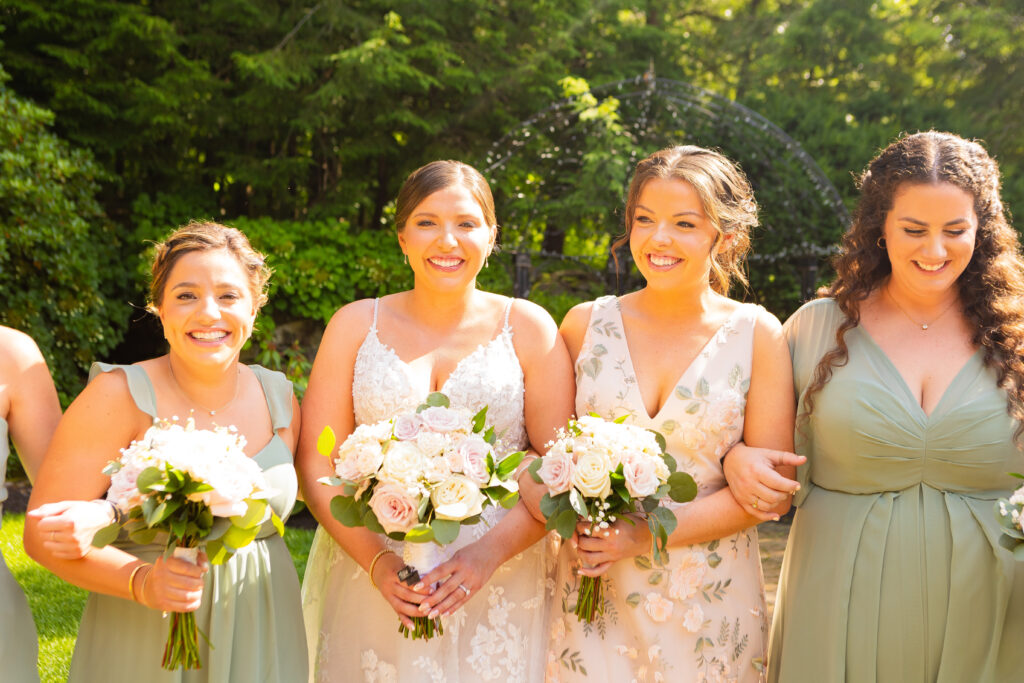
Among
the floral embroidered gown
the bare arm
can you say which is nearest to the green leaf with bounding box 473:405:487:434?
the floral embroidered gown

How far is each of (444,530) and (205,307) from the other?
1122 millimetres

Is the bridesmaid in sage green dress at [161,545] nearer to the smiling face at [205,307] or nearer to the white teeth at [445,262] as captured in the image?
the smiling face at [205,307]

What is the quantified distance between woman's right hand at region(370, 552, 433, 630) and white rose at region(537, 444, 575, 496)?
56cm

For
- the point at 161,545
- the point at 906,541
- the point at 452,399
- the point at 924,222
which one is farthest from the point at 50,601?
the point at 924,222

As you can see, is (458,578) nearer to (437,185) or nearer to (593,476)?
(593,476)

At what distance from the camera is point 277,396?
3.41 m

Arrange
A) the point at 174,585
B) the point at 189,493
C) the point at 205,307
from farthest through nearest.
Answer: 1. the point at 205,307
2. the point at 174,585
3. the point at 189,493

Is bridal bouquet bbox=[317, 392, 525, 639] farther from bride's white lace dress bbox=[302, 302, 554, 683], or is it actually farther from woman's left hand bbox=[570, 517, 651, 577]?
bride's white lace dress bbox=[302, 302, 554, 683]

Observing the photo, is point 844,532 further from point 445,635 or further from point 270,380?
point 270,380

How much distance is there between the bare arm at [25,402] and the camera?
3.09m

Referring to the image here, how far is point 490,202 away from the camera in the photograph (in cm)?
367

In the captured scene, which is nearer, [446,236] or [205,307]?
[205,307]

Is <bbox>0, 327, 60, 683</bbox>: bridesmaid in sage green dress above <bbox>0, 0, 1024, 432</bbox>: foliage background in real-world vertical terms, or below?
below

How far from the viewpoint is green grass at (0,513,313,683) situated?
17.2ft
